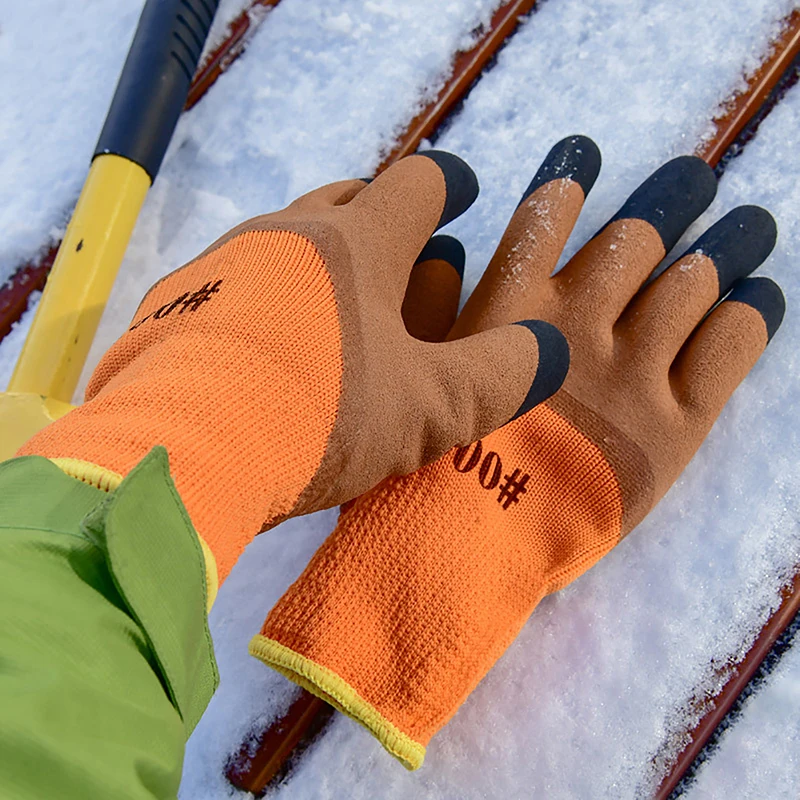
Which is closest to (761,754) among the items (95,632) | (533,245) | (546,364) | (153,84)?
(546,364)

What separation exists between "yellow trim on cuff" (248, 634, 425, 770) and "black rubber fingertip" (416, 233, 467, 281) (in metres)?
0.44

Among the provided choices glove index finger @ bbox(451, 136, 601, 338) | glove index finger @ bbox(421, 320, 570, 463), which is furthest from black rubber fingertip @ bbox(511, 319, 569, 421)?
glove index finger @ bbox(451, 136, 601, 338)

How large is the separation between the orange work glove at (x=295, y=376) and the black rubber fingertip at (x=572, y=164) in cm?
16

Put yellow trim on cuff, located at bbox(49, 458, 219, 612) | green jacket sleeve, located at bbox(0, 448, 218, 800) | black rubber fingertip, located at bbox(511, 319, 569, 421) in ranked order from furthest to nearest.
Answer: black rubber fingertip, located at bbox(511, 319, 569, 421) < yellow trim on cuff, located at bbox(49, 458, 219, 612) < green jacket sleeve, located at bbox(0, 448, 218, 800)

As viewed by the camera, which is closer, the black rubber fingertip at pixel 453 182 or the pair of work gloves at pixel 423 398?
the pair of work gloves at pixel 423 398

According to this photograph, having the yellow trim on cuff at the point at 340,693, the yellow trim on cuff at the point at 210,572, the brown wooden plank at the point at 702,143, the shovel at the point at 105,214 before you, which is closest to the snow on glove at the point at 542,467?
the yellow trim on cuff at the point at 340,693

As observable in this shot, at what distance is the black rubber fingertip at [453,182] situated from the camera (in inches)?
29.1

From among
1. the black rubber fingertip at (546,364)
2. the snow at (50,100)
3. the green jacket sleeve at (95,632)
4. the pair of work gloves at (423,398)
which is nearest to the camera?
the green jacket sleeve at (95,632)

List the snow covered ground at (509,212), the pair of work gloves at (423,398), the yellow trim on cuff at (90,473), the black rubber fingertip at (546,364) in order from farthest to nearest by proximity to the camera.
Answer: the snow covered ground at (509,212)
the black rubber fingertip at (546,364)
the pair of work gloves at (423,398)
the yellow trim on cuff at (90,473)

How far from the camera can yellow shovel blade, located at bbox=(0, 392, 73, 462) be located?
704 millimetres

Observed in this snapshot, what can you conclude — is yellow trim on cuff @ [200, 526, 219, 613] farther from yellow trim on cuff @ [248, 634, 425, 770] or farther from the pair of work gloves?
yellow trim on cuff @ [248, 634, 425, 770]

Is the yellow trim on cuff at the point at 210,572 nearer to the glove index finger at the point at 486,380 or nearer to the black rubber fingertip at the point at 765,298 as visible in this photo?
the glove index finger at the point at 486,380

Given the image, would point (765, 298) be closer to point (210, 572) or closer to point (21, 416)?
point (210, 572)

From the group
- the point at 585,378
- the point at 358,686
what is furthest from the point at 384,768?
the point at 585,378
